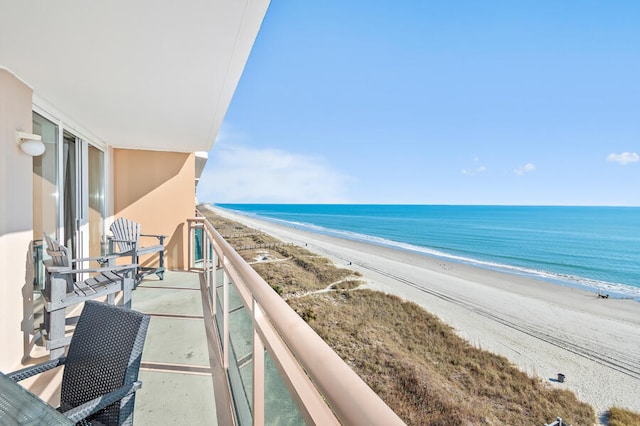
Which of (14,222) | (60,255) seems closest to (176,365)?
(60,255)

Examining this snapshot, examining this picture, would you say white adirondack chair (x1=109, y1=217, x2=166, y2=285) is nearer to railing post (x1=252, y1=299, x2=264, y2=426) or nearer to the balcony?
the balcony

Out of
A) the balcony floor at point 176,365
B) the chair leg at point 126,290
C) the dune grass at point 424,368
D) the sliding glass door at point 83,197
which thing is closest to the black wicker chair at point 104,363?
the balcony floor at point 176,365

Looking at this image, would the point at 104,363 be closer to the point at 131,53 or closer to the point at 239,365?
the point at 239,365

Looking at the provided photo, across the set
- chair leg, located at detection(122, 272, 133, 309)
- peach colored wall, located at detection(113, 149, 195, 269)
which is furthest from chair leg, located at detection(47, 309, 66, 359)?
peach colored wall, located at detection(113, 149, 195, 269)

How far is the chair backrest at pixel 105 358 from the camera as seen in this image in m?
1.06

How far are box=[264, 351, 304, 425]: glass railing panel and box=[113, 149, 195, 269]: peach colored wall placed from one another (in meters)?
4.69

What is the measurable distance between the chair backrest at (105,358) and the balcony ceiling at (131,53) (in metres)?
1.52

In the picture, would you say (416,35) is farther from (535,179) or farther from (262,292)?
(535,179)

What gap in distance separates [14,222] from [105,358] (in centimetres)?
189

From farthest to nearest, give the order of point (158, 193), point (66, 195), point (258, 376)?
point (158, 193)
point (66, 195)
point (258, 376)

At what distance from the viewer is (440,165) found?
48.0m

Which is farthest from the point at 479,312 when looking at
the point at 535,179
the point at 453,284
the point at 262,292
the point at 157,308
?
the point at 535,179

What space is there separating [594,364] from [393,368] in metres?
6.38

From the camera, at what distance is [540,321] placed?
1204 centimetres
